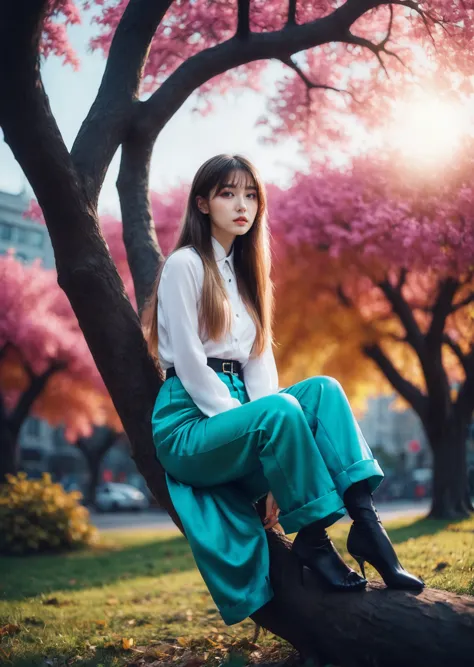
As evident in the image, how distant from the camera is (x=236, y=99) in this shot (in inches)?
239

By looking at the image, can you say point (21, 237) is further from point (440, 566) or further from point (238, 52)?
point (440, 566)

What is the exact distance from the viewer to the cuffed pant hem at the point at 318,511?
7.94 ft

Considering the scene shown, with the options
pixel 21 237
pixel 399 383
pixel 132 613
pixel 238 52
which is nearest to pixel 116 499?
pixel 21 237

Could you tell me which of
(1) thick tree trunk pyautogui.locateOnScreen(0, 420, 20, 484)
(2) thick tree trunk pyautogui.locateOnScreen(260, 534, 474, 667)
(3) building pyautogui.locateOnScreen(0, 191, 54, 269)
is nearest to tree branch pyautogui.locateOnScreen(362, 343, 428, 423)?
(1) thick tree trunk pyautogui.locateOnScreen(0, 420, 20, 484)

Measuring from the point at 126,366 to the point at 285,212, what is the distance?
6.12 m

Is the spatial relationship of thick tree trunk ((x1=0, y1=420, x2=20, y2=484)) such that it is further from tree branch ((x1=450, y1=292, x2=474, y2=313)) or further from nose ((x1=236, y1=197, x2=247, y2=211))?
nose ((x1=236, y1=197, x2=247, y2=211))

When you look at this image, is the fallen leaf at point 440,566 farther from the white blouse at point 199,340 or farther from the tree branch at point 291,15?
the tree branch at point 291,15

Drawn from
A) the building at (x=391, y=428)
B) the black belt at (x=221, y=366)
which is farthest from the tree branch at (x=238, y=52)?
the building at (x=391, y=428)

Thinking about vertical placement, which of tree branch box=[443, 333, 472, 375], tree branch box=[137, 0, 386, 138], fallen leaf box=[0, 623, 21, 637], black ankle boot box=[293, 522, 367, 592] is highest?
tree branch box=[137, 0, 386, 138]

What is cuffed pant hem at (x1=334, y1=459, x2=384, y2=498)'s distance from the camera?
2.45m

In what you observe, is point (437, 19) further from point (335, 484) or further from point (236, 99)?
point (335, 484)

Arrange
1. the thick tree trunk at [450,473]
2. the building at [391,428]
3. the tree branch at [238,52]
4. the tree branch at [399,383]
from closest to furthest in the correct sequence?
the tree branch at [238,52]
the thick tree trunk at [450,473]
the tree branch at [399,383]
the building at [391,428]

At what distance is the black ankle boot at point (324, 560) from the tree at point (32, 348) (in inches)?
452

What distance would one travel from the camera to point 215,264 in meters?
2.98
